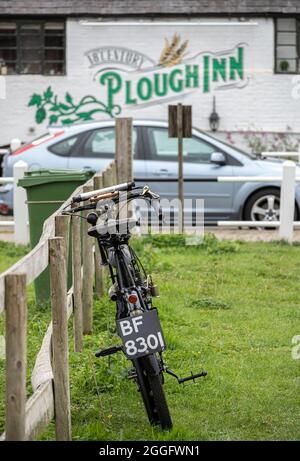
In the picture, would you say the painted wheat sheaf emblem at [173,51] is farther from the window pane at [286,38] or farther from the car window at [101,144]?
the car window at [101,144]

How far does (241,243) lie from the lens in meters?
14.8

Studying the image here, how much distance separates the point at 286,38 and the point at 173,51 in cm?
268

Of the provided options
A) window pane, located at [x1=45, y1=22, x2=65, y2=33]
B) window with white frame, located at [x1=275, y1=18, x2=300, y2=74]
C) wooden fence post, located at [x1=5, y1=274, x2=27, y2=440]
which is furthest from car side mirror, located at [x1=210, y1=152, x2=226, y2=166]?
window pane, located at [x1=45, y1=22, x2=65, y2=33]

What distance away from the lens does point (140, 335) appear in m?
6.04

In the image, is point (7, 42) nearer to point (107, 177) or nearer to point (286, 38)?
point (286, 38)

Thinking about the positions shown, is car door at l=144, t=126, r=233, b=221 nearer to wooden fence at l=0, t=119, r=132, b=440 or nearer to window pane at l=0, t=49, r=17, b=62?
wooden fence at l=0, t=119, r=132, b=440

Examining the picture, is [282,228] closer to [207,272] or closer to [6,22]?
[207,272]

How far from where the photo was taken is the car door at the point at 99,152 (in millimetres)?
15961

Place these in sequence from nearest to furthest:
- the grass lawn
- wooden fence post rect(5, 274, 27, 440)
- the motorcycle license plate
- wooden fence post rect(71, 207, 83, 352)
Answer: wooden fence post rect(5, 274, 27, 440) < the motorcycle license plate < the grass lawn < wooden fence post rect(71, 207, 83, 352)

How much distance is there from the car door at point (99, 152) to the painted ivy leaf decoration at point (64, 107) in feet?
36.4

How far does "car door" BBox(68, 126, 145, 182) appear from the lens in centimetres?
1596

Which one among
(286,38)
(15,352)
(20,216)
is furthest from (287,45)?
(15,352)

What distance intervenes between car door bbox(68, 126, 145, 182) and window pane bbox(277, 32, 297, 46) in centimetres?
1174
